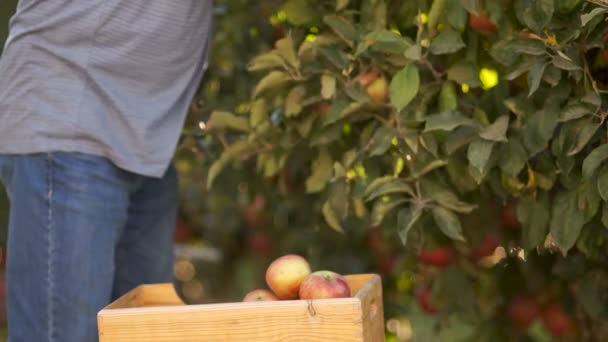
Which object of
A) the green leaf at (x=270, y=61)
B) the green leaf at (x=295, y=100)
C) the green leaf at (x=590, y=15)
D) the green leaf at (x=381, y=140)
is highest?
the green leaf at (x=590, y=15)

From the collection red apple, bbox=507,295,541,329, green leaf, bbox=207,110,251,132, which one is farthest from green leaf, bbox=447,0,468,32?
red apple, bbox=507,295,541,329

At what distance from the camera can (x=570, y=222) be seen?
6.59 ft

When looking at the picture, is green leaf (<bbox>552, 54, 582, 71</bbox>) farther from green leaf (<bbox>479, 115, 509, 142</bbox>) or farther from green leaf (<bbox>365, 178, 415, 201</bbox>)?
green leaf (<bbox>365, 178, 415, 201</bbox>)

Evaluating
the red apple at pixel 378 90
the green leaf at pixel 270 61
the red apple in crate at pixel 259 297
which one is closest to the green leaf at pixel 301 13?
the green leaf at pixel 270 61

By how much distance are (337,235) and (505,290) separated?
0.53m

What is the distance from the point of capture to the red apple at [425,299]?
3.07m

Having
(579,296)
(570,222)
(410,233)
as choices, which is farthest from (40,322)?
(579,296)

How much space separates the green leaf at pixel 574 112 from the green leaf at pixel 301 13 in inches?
25.5

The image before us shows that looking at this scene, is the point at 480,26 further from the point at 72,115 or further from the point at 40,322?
the point at 40,322

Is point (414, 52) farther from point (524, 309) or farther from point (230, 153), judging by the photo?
point (524, 309)

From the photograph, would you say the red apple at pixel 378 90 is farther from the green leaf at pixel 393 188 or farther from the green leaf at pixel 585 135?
the green leaf at pixel 585 135

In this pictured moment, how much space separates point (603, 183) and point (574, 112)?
0.14 meters

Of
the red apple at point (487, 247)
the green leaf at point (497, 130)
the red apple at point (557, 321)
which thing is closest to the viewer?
the green leaf at point (497, 130)

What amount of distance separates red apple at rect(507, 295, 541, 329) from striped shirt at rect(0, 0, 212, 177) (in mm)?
1151
